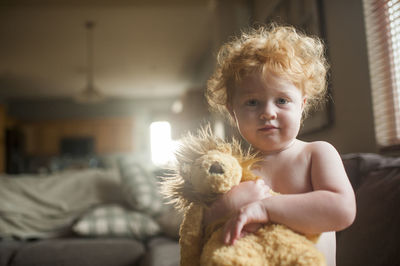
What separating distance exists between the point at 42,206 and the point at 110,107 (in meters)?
6.47

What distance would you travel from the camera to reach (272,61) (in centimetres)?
53

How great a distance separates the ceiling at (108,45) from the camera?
3885 mm

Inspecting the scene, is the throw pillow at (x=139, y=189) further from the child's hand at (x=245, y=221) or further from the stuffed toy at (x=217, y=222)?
the child's hand at (x=245, y=221)

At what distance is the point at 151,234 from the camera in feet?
6.19

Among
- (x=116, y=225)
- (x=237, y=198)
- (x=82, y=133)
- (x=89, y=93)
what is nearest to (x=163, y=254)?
(x=116, y=225)

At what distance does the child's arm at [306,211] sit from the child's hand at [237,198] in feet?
0.08

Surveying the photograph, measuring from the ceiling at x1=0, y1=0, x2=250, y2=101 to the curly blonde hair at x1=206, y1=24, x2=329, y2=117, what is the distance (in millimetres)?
2614

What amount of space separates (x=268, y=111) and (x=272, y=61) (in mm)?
81

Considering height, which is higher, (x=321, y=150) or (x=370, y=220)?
(x=321, y=150)

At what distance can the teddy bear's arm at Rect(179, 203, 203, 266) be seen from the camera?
53cm

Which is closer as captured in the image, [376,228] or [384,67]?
[376,228]

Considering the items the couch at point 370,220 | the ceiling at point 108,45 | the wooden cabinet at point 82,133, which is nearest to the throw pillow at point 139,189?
the couch at point 370,220

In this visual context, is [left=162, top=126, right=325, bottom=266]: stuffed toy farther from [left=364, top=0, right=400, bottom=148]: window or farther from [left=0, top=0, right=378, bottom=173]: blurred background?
[left=364, top=0, right=400, bottom=148]: window

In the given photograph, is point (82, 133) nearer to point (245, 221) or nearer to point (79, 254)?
point (79, 254)
